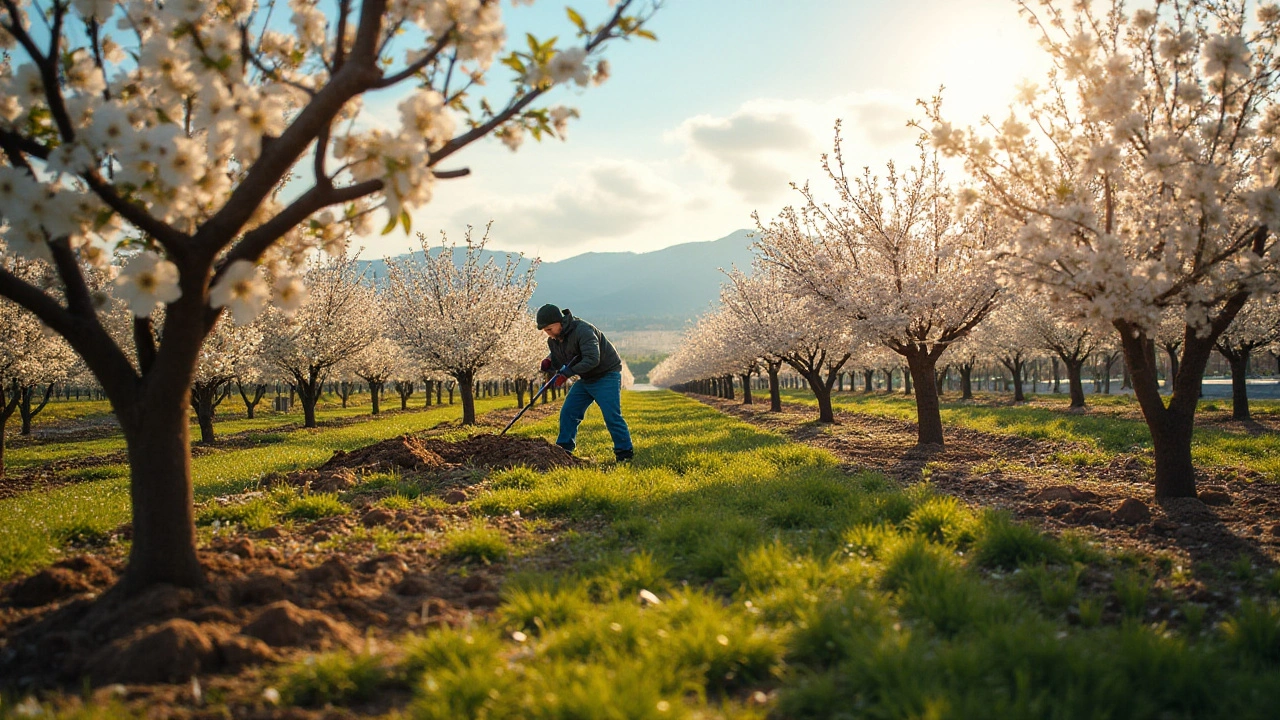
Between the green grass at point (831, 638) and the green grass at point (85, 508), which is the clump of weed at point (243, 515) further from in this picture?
the green grass at point (831, 638)

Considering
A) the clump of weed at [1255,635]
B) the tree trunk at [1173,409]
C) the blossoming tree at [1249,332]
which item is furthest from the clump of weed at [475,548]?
the blossoming tree at [1249,332]

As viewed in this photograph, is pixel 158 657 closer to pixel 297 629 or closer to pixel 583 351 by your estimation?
pixel 297 629

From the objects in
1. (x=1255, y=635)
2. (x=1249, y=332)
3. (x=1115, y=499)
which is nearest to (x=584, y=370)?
(x=1115, y=499)

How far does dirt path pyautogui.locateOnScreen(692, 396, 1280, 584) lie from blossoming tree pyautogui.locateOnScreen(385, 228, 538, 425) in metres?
14.4

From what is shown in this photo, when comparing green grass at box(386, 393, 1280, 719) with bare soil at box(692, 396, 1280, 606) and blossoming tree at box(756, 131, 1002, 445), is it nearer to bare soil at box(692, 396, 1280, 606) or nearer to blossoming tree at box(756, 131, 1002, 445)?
bare soil at box(692, 396, 1280, 606)

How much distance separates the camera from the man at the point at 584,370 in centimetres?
1017

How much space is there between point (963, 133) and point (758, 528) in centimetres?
507

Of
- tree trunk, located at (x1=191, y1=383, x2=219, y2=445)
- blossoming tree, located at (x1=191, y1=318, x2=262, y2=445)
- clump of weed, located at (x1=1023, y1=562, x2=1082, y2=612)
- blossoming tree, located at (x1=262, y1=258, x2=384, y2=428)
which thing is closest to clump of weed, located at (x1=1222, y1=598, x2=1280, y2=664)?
clump of weed, located at (x1=1023, y1=562, x2=1082, y2=612)

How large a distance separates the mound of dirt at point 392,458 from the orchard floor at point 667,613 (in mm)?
2393

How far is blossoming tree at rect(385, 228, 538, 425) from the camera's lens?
74.7 feet

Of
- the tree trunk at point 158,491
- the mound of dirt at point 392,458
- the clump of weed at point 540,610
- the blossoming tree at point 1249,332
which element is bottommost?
the clump of weed at point 540,610

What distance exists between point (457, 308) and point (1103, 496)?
2143 centimetres

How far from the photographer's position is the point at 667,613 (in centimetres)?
364

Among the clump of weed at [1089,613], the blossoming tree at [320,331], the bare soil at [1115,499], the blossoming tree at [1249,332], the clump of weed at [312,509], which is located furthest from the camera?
the blossoming tree at [320,331]
